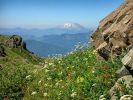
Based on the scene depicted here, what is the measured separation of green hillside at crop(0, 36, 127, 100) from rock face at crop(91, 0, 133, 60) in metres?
0.79

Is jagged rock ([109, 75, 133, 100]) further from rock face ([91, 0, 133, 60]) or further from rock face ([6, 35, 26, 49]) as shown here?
rock face ([6, 35, 26, 49])

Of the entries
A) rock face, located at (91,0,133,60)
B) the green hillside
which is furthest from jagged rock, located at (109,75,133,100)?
rock face, located at (91,0,133,60)

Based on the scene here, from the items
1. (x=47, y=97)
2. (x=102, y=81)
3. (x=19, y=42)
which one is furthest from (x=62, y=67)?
(x=19, y=42)

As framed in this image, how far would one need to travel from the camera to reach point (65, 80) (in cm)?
1784

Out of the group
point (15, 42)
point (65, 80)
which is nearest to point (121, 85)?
point (65, 80)

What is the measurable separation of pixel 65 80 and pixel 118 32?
329cm

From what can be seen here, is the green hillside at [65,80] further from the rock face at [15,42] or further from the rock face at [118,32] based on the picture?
the rock face at [15,42]

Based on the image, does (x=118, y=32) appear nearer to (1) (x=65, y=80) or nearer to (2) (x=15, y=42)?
(1) (x=65, y=80)

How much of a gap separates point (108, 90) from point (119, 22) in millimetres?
5731

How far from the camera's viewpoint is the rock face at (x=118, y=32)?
55.2 feet

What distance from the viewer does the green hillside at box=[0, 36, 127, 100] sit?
46.8ft

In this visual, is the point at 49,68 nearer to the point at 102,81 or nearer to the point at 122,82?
the point at 102,81

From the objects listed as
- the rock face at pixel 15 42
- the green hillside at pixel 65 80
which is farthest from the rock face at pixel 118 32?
the rock face at pixel 15 42

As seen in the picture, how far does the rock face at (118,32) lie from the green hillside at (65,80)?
79 cm
